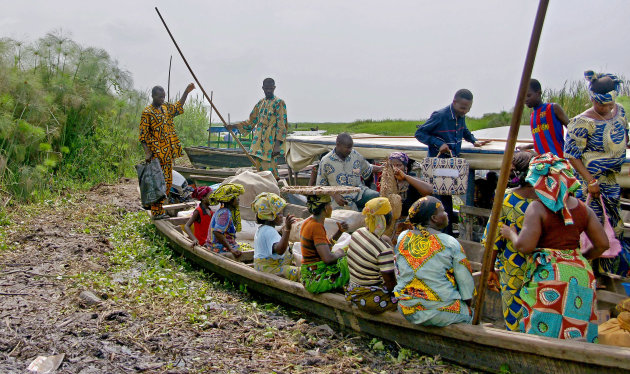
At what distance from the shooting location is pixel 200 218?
22.0 feet

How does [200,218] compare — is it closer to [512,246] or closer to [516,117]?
[512,246]

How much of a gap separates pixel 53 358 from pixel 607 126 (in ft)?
15.8

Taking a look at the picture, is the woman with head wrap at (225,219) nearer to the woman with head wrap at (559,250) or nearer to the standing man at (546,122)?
the standing man at (546,122)

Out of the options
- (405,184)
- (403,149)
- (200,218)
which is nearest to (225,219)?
(200,218)

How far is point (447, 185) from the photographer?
5641 mm

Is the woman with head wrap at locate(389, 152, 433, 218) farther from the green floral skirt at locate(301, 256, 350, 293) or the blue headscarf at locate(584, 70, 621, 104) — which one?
the blue headscarf at locate(584, 70, 621, 104)

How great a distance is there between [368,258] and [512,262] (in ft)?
3.28

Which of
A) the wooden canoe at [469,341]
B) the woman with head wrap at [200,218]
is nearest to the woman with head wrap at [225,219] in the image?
the woman with head wrap at [200,218]

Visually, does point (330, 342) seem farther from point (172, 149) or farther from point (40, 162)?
point (40, 162)

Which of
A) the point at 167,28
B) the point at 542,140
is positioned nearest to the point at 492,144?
the point at 542,140

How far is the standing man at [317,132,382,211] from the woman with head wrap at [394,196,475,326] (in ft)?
8.38

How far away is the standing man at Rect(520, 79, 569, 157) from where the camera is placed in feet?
17.2

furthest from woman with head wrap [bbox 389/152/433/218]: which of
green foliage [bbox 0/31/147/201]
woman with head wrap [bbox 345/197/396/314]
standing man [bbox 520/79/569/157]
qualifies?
green foliage [bbox 0/31/147/201]

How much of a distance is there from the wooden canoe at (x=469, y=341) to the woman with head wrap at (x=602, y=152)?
33.4 inches
